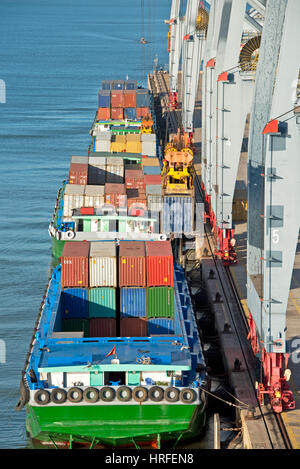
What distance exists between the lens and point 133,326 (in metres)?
34.1

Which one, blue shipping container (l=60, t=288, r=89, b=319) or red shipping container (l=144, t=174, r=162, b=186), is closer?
blue shipping container (l=60, t=288, r=89, b=319)

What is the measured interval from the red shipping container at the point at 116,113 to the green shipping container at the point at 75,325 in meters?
48.8

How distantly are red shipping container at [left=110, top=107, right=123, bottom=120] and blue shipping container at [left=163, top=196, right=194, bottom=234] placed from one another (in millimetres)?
34774

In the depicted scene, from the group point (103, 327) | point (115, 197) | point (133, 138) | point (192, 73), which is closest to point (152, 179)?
point (115, 197)

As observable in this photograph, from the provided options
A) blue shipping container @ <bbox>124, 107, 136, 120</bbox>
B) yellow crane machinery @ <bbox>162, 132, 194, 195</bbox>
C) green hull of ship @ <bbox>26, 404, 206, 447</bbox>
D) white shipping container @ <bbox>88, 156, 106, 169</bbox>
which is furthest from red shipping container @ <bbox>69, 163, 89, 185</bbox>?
blue shipping container @ <bbox>124, 107, 136, 120</bbox>

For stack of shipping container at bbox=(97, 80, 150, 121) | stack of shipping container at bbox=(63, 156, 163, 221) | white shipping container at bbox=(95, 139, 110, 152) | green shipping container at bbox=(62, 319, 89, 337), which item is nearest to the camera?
green shipping container at bbox=(62, 319, 89, 337)

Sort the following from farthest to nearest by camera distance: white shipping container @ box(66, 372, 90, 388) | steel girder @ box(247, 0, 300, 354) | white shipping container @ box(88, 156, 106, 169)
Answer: white shipping container @ box(88, 156, 106, 169) → white shipping container @ box(66, 372, 90, 388) → steel girder @ box(247, 0, 300, 354)

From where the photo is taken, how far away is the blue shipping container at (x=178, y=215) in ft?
157

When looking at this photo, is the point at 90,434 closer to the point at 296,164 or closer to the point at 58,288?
the point at 58,288

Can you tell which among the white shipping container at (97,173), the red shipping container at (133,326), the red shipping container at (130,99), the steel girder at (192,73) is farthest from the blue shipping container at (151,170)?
the red shipping container at (130,99)

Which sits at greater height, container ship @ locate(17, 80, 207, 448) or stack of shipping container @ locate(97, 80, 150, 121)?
stack of shipping container @ locate(97, 80, 150, 121)

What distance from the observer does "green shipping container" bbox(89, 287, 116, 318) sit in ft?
112

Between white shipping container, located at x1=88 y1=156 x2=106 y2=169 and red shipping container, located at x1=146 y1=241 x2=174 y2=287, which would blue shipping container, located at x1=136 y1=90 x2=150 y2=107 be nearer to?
white shipping container, located at x1=88 y1=156 x2=106 y2=169

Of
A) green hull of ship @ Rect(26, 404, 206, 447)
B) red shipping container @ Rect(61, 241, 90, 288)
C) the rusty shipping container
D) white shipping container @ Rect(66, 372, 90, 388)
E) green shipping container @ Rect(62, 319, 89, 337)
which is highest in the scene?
the rusty shipping container
